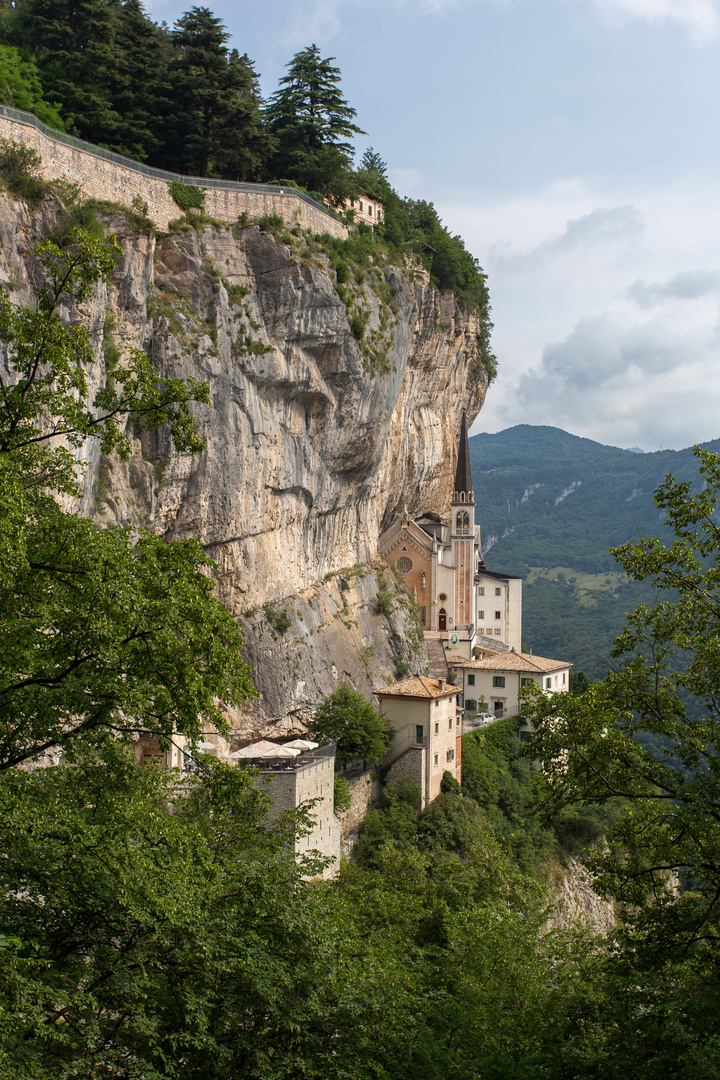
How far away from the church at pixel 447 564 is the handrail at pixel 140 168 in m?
21.6

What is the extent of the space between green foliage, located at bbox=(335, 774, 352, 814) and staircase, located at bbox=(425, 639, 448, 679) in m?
17.2

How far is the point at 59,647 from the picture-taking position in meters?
8.38

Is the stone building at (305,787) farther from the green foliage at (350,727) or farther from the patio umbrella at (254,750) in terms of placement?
the green foliage at (350,727)

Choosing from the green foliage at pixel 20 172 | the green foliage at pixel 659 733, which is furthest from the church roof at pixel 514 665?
the green foliage at pixel 659 733

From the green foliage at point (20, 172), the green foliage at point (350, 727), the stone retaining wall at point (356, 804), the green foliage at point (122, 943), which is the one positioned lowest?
the stone retaining wall at point (356, 804)

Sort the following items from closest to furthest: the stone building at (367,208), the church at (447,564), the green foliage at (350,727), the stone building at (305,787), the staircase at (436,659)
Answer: the stone building at (305,787) < the green foliage at (350,727) < the stone building at (367,208) < the staircase at (436,659) < the church at (447,564)

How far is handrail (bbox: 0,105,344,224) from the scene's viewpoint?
2408 centimetres

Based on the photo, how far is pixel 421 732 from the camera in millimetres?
36656

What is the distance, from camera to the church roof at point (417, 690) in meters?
36.8

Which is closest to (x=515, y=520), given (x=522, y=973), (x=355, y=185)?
(x=355, y=185)

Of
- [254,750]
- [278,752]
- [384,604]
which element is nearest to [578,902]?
[384,604]

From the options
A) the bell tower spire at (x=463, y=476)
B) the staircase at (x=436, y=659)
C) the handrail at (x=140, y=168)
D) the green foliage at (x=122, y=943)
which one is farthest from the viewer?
the bell tower spire at (x=463, y=476)

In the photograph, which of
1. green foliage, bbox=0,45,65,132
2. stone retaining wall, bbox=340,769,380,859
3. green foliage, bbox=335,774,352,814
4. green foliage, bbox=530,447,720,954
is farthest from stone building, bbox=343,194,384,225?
green foliage, bbox=530,447,720,954

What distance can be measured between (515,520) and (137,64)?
160m
